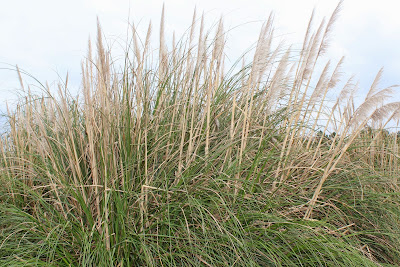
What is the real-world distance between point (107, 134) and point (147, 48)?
0.84 m

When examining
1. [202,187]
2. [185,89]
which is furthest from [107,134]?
[185,89]

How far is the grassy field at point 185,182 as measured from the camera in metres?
1.88

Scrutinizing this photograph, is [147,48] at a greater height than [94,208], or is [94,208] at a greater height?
[147,48]

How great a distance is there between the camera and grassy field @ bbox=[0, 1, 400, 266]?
1880 mm

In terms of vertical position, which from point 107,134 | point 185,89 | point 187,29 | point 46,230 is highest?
point 187,29

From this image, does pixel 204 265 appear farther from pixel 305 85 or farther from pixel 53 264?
pixel 305 85

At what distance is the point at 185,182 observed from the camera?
207cm

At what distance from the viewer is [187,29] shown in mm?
2855

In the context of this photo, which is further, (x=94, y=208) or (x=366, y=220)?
(x=366, y=220)

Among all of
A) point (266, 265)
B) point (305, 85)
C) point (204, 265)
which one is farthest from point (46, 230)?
point (305, 85)

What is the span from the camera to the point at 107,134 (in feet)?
6.64

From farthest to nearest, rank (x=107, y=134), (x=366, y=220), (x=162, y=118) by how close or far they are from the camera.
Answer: (x=366, y=220)
(x=162, y=118)
(x=107, y=134)

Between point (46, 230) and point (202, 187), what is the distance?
3.08ft

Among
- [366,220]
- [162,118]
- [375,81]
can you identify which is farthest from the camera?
[375,81]
